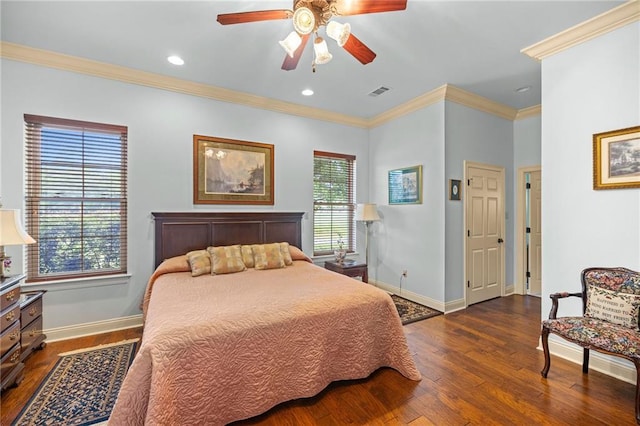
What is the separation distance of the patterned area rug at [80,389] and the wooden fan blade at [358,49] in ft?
9.96

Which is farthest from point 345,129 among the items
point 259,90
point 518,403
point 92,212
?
point 518,403

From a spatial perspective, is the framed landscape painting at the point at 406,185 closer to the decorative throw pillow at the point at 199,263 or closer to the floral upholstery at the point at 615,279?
the floral upholstery at the point at 615,279

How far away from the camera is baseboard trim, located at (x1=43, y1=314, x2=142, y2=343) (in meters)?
2.90

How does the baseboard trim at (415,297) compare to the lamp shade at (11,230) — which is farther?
the baseboard trim at (415,297)

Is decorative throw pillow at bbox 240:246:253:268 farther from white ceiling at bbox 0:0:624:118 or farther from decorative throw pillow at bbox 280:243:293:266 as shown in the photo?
white ceiling at bbox 0:0:624:118

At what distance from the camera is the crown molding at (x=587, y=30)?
7.29 feet

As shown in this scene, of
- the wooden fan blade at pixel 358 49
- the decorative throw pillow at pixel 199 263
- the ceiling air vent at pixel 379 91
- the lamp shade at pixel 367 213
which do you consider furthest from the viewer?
the lamp shade at pixel 367 213

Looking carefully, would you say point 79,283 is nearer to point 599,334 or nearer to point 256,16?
point 256,16

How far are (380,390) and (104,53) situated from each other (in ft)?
13.6

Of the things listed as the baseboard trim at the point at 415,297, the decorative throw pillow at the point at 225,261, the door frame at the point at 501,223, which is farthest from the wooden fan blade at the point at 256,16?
the baseboard trim at the point at 415,297

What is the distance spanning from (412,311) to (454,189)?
1803 mm

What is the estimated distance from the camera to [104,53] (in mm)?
2885

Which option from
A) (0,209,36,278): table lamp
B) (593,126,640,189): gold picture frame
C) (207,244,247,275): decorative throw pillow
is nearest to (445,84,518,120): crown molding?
(593,126,640,189): gold picture frame

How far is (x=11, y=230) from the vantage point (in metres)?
2.14
